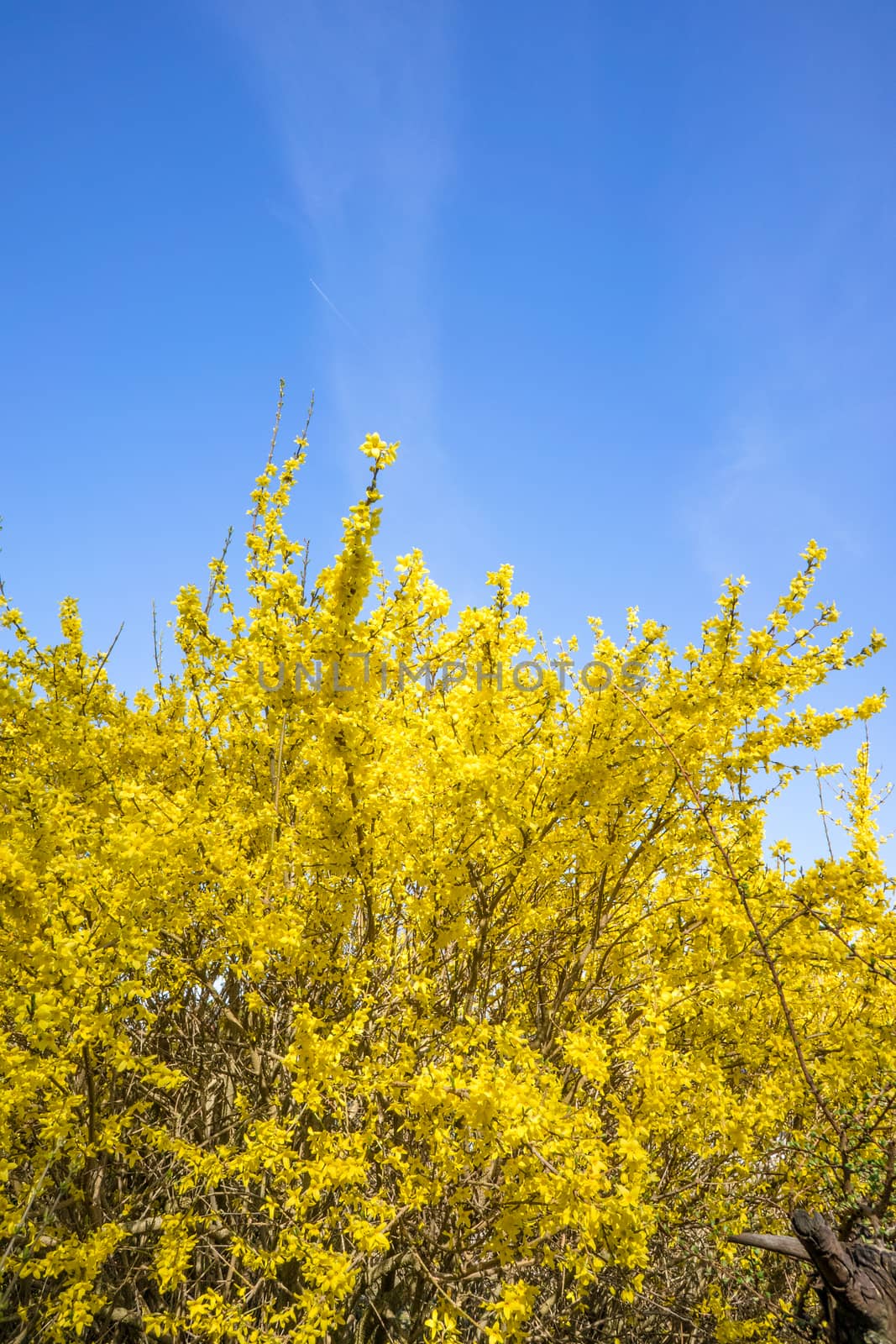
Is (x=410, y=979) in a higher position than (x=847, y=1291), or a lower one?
higher

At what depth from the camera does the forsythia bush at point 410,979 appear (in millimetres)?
3082

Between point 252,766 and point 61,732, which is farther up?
point 252,766

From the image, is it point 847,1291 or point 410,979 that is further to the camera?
point 410,979

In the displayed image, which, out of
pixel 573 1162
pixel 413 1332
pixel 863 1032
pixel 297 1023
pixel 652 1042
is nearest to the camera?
pixel 573 1162

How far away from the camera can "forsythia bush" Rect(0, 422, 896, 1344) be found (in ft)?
10.1

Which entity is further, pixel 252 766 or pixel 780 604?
pixel 252 766

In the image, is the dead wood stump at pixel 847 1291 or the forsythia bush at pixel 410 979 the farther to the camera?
the forsythia bush at pixel 410 979

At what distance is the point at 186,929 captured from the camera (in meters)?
4.51

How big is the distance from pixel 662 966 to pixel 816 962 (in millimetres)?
949

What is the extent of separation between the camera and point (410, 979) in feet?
12.1

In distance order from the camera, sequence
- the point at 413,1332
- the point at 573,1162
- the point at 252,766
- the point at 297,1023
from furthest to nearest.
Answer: the point at 252,766
the point at 413,1332
the point at 297,1023
the point at 573,1162

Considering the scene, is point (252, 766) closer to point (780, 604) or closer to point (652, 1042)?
point (652, 1042)

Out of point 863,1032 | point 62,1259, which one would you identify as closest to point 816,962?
point 863,1032

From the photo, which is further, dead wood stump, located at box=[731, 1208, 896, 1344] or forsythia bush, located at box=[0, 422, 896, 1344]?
forsythia bush, located at box=[0, 422, 896, 1344]
